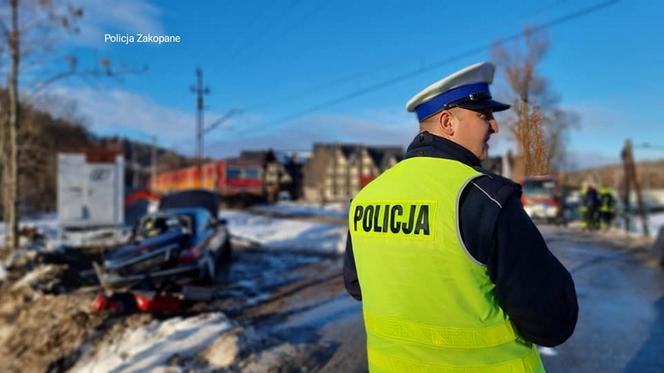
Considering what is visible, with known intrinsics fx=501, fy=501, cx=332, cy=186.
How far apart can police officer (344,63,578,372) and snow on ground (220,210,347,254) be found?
37.0 ft

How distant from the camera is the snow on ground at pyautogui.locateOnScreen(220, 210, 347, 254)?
15.2 meters

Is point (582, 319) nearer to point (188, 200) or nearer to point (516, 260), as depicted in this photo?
point (516, 260)

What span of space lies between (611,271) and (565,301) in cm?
946

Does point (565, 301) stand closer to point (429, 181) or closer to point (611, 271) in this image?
point (429, 181)

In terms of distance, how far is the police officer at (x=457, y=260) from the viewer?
157 cm

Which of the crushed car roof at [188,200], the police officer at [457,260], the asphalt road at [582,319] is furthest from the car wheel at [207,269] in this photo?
the police officer at [457,260]

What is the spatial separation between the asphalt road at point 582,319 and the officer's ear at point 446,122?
2.81 m

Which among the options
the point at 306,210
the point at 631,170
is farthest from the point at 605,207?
the point at 306,210

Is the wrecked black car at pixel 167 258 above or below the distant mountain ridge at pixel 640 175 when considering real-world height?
below

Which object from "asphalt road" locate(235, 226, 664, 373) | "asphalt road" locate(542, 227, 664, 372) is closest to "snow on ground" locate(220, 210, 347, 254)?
"asphalt road" locate(235, 226, 664, 373)

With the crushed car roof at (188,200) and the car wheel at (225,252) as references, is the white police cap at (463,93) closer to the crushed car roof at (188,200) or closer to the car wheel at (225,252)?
the car wheel at (225,252)

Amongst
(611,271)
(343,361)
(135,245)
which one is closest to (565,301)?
(343,361)

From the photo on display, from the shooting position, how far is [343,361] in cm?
504

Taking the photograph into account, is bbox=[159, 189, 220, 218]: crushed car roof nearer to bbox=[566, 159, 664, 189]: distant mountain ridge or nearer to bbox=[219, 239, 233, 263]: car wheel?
bbox=[219, 239, 233, 263]: car wheel
